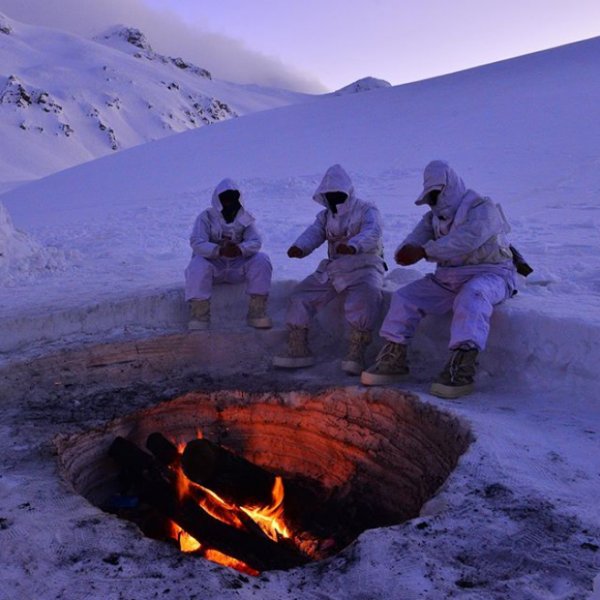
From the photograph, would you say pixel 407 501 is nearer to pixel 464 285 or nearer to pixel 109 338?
pixel 464 285

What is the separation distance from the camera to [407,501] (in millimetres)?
3496

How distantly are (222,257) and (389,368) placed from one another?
171cm

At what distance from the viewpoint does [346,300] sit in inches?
179

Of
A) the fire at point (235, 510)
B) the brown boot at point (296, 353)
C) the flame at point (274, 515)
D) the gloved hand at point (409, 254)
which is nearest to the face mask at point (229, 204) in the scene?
the brown boot at point (296, 353)

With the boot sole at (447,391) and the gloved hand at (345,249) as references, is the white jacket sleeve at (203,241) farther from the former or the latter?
the boot sole at (447,391)

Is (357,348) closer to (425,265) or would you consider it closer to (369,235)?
(369,235)

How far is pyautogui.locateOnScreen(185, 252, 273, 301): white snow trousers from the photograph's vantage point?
4.92 m

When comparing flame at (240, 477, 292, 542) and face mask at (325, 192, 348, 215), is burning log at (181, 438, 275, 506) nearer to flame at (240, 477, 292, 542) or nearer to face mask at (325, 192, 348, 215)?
flame at (240, 477, 292, 542)

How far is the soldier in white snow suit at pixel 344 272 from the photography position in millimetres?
4414

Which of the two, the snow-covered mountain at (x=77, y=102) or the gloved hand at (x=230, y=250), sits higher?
the snow-covered mountain at (x=77, y=102)

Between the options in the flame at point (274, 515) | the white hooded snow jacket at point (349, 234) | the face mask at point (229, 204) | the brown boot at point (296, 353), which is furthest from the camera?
the face mask at point (229, 204)

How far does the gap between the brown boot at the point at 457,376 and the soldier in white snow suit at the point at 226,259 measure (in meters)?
1.65

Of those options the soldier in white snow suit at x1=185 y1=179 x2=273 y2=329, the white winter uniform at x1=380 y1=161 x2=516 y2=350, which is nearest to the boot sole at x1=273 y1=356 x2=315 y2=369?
the soldier in white snow suit at x1=185 y1=179 x2=273 y2=329

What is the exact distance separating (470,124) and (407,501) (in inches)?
615
